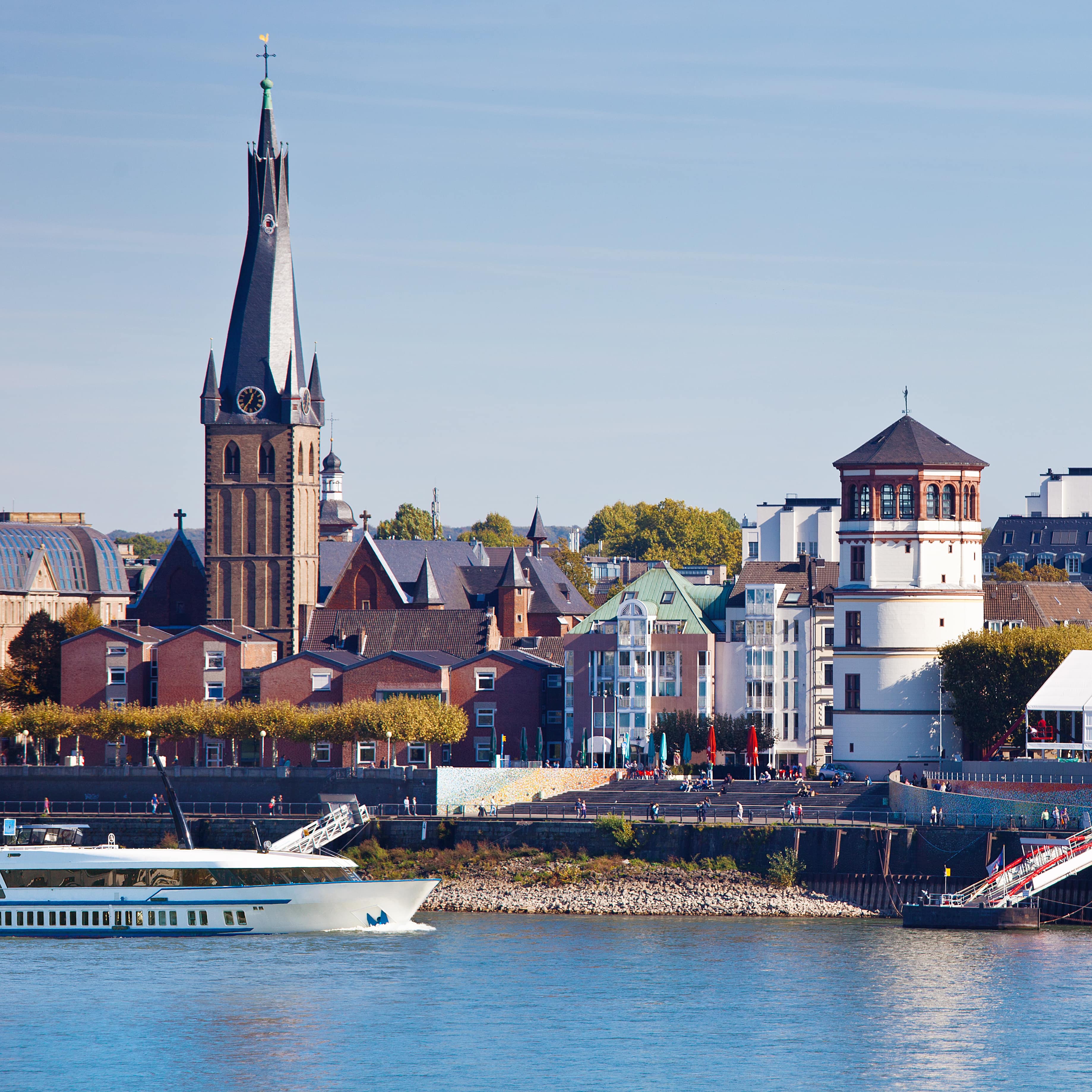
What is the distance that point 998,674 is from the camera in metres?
101

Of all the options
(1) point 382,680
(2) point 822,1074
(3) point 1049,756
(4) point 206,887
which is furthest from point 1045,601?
(2) point 822,1074

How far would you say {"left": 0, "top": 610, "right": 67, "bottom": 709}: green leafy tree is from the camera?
400 feet

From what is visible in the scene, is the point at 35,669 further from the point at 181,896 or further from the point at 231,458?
the point at 181,896

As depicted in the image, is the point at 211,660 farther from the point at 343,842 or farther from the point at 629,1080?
the point at 629,1080

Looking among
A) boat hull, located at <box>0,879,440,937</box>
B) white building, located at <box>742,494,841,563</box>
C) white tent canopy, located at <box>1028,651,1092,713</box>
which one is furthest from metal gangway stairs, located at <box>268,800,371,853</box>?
white building, located at <box>742,494,841,563</box>

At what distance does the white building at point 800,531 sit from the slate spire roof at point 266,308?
5651 centimetres

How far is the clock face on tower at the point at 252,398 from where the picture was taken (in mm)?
123562

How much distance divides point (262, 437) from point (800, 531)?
2399 inches

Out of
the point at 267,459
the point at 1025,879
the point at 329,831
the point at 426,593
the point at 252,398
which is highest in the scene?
the point at 252,398

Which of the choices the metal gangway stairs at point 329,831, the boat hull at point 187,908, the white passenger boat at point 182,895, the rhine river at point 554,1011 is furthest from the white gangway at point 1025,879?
the metal gangway stairs at point 329,831

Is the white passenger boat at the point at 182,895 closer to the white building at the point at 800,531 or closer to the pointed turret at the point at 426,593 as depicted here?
the pointed turret at the point at 426,593

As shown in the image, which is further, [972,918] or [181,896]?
[181,896]

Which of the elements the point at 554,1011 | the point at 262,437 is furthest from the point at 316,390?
the point at 554,1011

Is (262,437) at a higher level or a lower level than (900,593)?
higher
